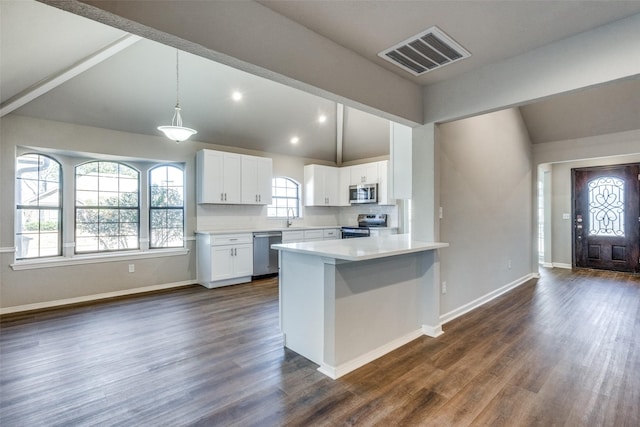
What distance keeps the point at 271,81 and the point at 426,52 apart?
221cm

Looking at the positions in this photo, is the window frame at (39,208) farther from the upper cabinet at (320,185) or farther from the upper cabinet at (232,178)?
the upper cabinet at (320,185)

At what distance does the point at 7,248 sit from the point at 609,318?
7.22 m

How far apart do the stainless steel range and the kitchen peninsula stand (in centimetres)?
336

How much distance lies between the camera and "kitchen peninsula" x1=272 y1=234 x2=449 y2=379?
7.88 ft

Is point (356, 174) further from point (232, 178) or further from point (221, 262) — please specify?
point (221, 262)

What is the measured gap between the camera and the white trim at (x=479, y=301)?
3.53 m

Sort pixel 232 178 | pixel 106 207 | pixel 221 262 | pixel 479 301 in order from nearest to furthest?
pixel 479 301, pixel 106 207, pixel 221 262, pixel 232 178

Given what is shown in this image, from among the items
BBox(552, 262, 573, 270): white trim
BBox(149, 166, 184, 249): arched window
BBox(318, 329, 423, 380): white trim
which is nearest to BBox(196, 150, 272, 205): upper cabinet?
BBox(149, 166, 184, 249): arched window

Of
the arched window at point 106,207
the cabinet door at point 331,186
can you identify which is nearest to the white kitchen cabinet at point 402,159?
the cabinet door at point 331,186

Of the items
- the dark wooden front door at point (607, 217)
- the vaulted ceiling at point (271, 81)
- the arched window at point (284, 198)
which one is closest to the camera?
the vaulted ceiling at point (271, 81)

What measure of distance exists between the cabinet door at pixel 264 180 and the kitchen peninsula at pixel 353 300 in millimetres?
3130

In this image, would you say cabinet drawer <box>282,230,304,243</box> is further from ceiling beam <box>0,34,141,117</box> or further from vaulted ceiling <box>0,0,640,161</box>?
ceiling beam <box>0,34,141,117</box>

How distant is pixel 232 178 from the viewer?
548 cm

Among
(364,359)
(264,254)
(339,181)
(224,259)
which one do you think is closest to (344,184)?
(339,181)
